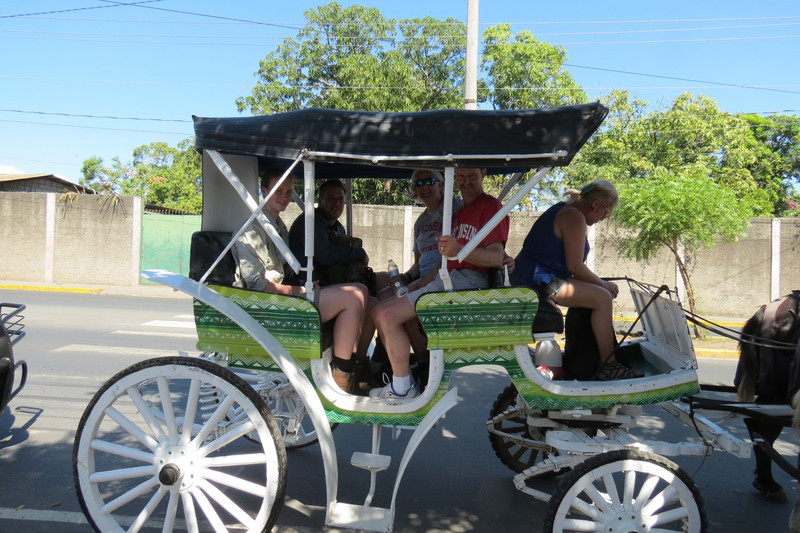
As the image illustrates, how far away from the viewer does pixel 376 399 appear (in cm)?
327

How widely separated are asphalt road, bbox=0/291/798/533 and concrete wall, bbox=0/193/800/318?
22.4 ft

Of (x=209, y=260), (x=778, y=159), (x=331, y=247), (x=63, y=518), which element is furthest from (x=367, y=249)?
(x=778, y=159)

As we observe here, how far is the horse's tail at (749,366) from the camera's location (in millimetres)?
3797

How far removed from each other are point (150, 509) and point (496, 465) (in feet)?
7.90

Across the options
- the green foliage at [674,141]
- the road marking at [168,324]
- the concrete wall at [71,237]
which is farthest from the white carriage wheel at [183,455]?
the green foliage at [674,141]

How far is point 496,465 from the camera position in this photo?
4.34 metres

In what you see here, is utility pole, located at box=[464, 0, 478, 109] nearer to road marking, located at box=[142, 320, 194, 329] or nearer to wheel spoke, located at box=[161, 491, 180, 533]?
road marking, located at box=[142, 320, 194, 329]

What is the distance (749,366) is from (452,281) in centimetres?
206

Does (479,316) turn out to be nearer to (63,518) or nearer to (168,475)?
(168,475)

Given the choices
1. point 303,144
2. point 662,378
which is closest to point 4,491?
point 303,144

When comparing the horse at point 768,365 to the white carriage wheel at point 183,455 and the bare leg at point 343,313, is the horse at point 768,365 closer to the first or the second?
the bare leg at point 343,313

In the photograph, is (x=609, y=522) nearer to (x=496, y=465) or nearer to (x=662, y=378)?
(x=662, y=378)

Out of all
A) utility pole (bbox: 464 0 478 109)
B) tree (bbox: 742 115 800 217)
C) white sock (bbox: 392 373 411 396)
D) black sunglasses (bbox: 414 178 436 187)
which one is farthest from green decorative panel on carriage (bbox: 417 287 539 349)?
tree (bbox: 742 115 800 217)

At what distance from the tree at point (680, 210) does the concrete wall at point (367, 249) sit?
9.40 feet
